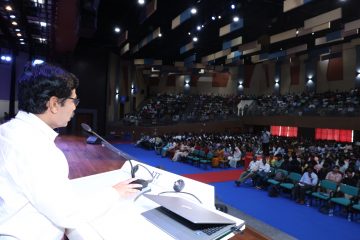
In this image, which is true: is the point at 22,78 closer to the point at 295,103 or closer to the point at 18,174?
the point at 18,174

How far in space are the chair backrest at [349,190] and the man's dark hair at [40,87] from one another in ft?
22.9

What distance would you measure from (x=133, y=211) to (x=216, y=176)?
9.06m

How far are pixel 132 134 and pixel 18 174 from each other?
21.6 meters

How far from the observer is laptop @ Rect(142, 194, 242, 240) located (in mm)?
1429

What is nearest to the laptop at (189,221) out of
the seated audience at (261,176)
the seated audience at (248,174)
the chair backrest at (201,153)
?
the seated audience at (261,176)

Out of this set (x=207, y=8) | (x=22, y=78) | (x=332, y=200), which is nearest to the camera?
(x=22, y=78)

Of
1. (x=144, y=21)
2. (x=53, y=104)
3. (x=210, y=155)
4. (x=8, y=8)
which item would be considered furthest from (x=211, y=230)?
(x=144, y=21)

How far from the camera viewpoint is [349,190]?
6707 millimetres

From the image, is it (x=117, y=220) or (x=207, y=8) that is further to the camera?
(x=207, y=8)

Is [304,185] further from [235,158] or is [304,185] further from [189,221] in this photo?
[189,221]

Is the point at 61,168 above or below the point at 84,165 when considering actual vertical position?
above

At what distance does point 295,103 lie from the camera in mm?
21906

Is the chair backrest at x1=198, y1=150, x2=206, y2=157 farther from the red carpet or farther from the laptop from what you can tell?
the laptop

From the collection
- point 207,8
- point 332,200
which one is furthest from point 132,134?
point 332,200
